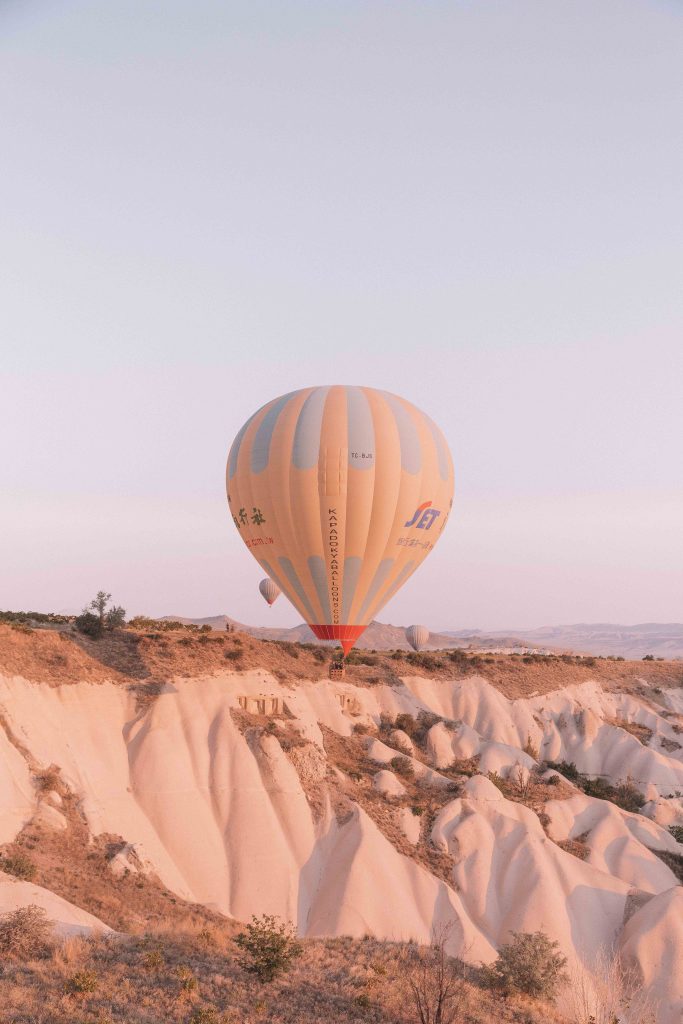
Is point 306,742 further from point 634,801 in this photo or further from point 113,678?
point 634,801

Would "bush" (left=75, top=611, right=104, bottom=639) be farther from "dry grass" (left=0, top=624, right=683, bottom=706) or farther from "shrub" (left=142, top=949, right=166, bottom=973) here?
"shrub" (left=142, top=949, right=166, bottom=973)

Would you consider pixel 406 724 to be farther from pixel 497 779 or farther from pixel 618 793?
pixel 618 793

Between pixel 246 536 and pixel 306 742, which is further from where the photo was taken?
pixel 246 536

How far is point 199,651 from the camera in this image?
147ft

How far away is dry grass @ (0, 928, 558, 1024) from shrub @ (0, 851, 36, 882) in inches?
292

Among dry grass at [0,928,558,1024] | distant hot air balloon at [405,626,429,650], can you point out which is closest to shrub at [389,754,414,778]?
dry grass at [0,928,558,1024]

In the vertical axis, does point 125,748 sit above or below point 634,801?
above

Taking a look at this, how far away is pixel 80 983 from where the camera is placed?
1641cm

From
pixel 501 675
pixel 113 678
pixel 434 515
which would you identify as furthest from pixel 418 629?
pixel 113 678

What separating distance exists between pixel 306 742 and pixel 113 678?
11342mm

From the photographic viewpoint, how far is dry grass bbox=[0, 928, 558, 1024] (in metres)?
15.9

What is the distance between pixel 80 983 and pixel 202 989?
9.31ft

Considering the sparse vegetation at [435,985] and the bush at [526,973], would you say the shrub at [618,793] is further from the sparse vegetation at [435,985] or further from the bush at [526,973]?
the sparse vegetation at [435,985]

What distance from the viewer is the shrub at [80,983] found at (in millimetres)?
16375
